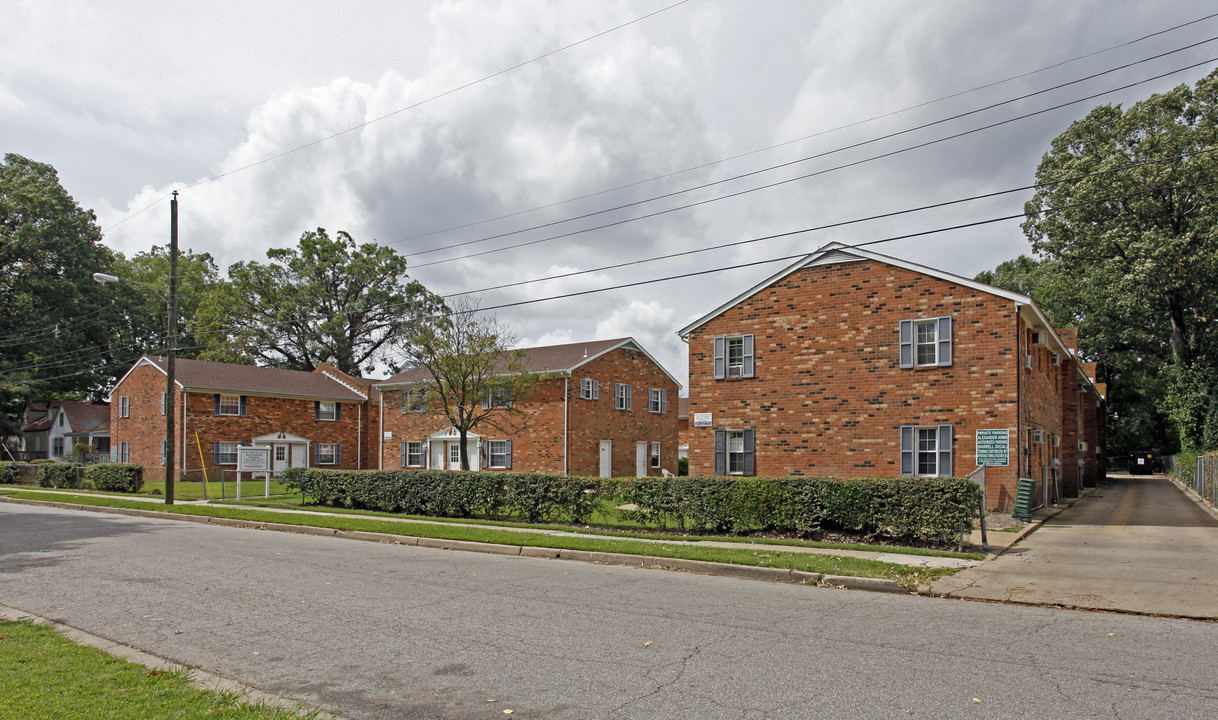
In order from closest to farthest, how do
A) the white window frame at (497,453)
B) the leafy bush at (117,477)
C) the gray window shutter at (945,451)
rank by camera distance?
the gray window shutter at (945,451) < the leafy bush at (117,477) < the white window frame at (497,453)

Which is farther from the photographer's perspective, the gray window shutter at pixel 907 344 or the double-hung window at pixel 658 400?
the double-hung window at pixel 658 400

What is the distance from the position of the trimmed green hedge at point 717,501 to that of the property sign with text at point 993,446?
5.95 m

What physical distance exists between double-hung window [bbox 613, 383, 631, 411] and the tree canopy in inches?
A: 773

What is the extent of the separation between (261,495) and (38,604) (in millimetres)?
21178

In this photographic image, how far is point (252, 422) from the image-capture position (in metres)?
39.3

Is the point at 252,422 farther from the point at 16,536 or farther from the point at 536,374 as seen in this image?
the point at 16,536

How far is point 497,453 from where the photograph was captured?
34375 millimetres

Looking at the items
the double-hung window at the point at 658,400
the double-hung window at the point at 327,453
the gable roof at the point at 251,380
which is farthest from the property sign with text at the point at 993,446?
the double-hung window at the point at 327,453

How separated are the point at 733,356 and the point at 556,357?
12781mm

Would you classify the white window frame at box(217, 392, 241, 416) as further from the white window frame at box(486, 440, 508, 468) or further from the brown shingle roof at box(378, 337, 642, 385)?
the white window frame at box(486, 440, 508, 468)

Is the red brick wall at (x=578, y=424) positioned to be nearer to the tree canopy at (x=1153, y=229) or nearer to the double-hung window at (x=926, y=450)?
the double-hung window at (x=926, y=450)

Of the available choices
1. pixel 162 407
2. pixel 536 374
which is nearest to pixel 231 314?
pixel 162 407

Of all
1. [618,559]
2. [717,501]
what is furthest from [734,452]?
[618,559]

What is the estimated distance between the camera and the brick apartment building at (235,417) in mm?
37125
